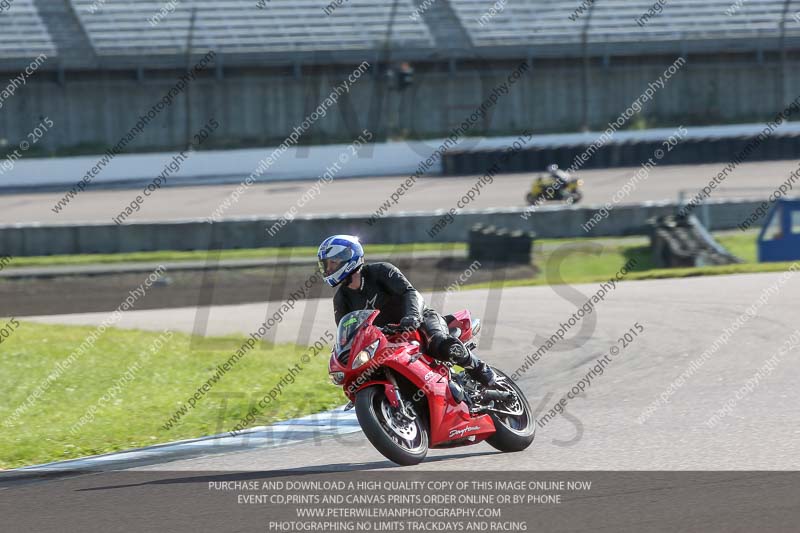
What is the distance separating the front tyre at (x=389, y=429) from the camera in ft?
21.8

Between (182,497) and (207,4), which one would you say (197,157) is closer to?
(207,4)

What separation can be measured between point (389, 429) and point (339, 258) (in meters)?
1.13

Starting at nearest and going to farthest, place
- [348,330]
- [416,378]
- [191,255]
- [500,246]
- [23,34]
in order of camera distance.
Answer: [348,330], [416,378], [500,246], [191,255], [23,34]

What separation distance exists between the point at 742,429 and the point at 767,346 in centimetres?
390

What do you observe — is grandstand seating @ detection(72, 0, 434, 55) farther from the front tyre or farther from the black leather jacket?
the front tyre

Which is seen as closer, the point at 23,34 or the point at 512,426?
the point at 512,426

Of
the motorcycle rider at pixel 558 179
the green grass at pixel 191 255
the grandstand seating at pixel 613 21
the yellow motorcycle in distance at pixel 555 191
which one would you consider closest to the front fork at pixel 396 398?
the green grass at pixel 191 255

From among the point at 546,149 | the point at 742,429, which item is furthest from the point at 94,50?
the point at 742,429

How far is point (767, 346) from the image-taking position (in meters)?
11.5

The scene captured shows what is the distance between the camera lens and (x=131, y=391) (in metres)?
10.8

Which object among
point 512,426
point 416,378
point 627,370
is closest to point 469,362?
point 416,378

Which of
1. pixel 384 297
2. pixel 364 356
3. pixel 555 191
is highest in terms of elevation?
pixel 555 191

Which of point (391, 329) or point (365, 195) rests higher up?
point (365, 195)

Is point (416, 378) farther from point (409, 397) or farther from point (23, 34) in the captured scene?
point (23, 34)
